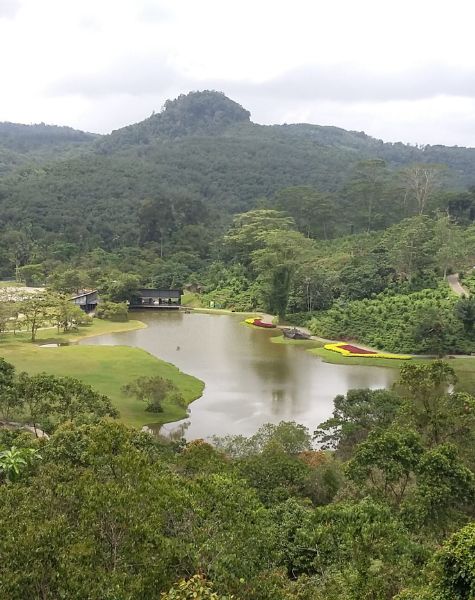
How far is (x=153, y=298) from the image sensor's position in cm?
6706

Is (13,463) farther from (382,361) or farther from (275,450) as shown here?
(382,361)

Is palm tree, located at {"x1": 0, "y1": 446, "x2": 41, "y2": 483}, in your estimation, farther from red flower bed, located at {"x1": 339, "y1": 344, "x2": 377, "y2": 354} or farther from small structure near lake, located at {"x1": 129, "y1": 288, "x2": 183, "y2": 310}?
small structure near lake, located at {"x1": 129, "y1": 288, "x2": 183, "y2": 310}

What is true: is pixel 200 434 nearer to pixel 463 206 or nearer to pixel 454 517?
pixel 454 517

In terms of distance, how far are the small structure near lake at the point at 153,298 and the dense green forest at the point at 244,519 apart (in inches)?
1920

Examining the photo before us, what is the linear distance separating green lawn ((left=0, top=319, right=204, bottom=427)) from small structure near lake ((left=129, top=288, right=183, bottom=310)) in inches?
811

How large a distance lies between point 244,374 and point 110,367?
8.08m

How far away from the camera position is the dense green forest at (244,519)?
26.2 feet

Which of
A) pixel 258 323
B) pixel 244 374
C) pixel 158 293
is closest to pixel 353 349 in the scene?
pixel 244 374

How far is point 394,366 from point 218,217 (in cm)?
6991

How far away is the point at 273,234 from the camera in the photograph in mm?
65875

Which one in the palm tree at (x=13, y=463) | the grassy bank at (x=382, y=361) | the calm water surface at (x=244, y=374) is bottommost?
the calm water surface at (x=244, y=374)

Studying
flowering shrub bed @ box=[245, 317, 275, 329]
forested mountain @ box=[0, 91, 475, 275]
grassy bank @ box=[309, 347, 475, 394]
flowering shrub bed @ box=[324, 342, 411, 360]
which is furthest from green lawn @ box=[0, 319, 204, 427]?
forested mountain @ box=[0, 91, 475, 275]

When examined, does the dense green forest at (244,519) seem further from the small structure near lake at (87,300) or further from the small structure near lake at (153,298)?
the small structure near lake at (153,298)

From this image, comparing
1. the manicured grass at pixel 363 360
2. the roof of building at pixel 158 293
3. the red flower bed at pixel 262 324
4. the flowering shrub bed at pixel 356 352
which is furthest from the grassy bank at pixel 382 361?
the roof of building at pixel 158 293
